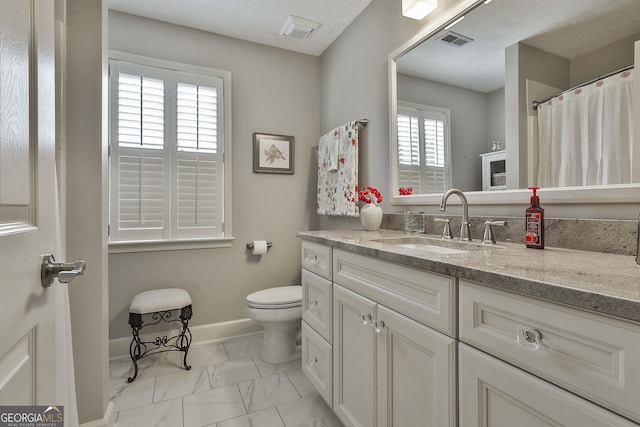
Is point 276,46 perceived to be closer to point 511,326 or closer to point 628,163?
point 628,163

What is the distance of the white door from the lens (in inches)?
19.7

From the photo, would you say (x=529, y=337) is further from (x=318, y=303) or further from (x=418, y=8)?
(x=418, y=8)

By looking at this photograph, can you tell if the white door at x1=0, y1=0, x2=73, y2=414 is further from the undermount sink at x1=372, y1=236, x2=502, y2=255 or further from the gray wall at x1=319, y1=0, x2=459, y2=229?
the gray wall at x1=319, y1=0, x2=459, y2=229

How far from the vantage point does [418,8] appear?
1666mm

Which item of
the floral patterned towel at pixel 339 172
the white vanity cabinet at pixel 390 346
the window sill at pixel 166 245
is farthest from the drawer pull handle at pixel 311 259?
the window sill at pixel 166 245

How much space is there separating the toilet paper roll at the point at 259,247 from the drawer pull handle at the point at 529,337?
2146 millimetres


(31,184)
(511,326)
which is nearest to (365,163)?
(511,326)

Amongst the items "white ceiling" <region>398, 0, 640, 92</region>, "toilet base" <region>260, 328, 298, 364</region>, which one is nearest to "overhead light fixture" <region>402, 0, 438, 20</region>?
"white ceiling" <region>398, 0, 640, 92</region>

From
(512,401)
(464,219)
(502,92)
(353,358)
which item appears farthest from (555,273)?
(502,92)

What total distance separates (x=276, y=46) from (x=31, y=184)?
2.52m

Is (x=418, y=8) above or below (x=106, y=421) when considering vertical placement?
above

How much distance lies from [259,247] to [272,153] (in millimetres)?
823

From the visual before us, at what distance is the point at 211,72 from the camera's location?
8.14ft

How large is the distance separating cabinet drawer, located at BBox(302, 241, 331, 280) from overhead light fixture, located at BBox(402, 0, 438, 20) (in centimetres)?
136
